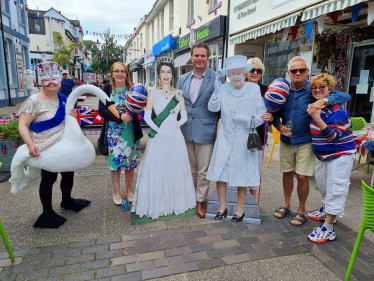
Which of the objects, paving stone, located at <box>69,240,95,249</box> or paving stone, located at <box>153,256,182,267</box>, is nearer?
paving stone, located at <box>153,256,182,267</box>

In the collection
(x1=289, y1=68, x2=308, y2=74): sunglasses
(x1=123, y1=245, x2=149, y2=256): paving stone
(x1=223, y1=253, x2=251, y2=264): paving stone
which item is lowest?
(x1=123, y1=245, x2=149, y2=256): paving stone

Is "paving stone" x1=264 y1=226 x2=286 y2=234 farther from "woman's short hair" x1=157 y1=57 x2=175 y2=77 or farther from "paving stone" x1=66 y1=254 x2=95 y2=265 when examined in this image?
"woman's short hair" x1=157 y1=57 x2=175 y2=77

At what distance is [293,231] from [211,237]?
0.93m

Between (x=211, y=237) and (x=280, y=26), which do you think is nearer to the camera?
(x=211, y=237)

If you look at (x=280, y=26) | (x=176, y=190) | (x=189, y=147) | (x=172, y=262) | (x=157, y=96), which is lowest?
(x=172, y=262)

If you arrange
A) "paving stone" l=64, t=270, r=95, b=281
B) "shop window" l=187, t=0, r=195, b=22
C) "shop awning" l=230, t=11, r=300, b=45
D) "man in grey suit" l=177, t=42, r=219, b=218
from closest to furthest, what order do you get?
"paving stone" l=64, t=270, r=95, b=281 < "man in grey suit" l=177, t=42, r=219, b=218 < "shop awning" l=230, t=11, r=300, b=45 < "shop window" l=187, t=0, r=195, b=22

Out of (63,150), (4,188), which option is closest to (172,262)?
(63,150)

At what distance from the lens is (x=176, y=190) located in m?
3.11

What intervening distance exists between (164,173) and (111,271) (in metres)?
1.14

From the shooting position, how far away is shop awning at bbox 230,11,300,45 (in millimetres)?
5844

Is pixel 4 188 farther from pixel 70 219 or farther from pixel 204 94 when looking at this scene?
pixel 204 94

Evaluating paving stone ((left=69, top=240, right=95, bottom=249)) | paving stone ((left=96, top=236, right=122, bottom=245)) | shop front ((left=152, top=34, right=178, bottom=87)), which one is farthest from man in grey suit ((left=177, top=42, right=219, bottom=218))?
shop front ((left=152, top=34, right=178, bottom=87))

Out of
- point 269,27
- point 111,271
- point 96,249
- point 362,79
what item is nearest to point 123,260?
point 111,271

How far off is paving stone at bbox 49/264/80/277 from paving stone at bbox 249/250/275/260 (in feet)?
5.19
